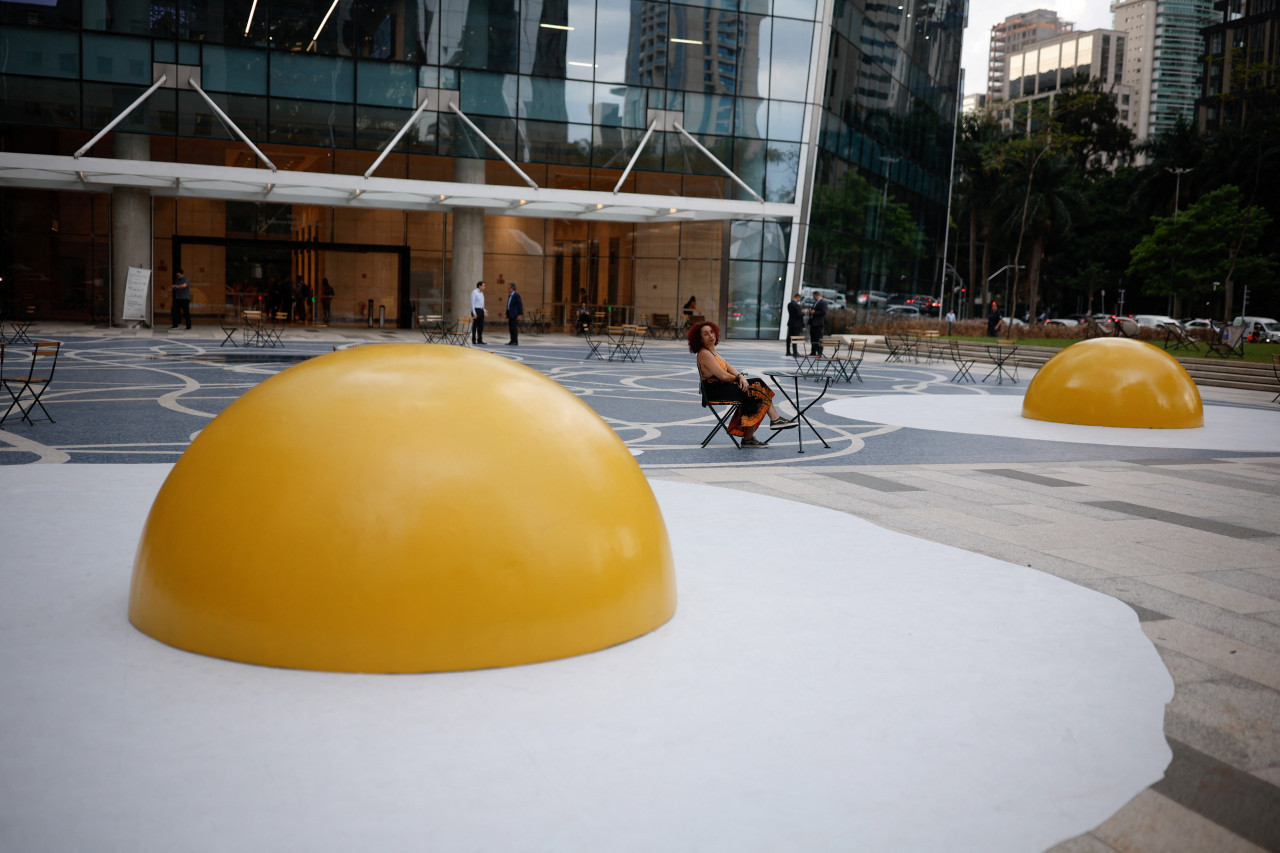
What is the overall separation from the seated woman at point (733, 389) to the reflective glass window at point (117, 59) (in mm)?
28292

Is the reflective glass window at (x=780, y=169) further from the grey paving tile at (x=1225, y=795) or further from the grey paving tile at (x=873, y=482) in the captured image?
the grey paving tile at (x=1225, y=795)

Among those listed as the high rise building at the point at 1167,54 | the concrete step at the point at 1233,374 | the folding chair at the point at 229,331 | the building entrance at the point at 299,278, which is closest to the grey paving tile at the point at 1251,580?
the concrete step at the point at 1233,374

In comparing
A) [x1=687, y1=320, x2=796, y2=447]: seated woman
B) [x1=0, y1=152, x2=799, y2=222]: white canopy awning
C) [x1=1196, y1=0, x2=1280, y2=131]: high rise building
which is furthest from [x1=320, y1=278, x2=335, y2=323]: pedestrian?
[x1=1196, y1=0, x2=1280, y2=131]: high rise building

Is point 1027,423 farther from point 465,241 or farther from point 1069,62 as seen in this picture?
point 1069,62

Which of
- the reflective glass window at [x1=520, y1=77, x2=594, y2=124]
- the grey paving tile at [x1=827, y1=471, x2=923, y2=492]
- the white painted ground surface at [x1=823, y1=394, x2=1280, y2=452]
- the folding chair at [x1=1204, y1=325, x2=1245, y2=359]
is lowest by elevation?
the grey paving tile at [x1=827, y1=471, x2=923, y2=492]

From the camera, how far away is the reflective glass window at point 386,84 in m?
34.9

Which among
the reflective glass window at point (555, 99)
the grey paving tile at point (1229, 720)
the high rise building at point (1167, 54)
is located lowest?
the grey paving tile at point (1229, 720)

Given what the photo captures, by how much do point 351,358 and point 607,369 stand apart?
18654 millimetres

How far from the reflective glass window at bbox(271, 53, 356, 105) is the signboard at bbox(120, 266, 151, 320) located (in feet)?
24.6

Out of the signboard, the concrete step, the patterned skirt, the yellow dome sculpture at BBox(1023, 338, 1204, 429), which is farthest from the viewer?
the signboard

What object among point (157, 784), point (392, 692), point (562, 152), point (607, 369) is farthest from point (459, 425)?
Result: point (562, 152)

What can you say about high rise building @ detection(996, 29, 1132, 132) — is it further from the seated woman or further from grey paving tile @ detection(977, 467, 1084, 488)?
grey paving tile @ detection(977, 467, 1084, 488)

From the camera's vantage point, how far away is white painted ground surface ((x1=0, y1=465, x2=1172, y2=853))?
310 cm

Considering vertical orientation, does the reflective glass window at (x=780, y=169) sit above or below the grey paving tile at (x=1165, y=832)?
above
